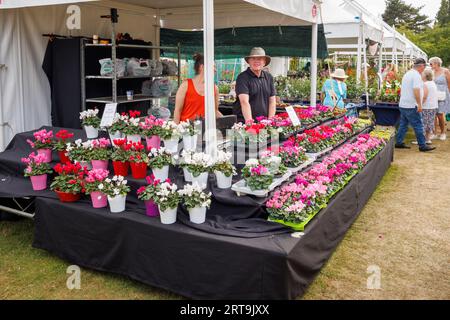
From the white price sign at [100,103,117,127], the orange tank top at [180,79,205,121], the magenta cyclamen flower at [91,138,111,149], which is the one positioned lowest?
the magenta cyclamen flower at [91,138,111,149]

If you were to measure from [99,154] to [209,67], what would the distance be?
1.14 metres

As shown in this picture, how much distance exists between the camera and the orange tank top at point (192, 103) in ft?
13.2

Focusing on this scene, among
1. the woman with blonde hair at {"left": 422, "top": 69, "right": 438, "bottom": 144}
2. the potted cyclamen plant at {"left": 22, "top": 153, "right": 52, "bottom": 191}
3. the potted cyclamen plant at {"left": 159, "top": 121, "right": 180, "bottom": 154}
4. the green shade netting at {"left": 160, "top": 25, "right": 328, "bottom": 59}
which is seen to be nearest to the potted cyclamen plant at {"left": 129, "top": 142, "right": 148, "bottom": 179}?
the potted cyclamen plant at {"left": 159, "top": 121, "right": 180, "bottom": 154}

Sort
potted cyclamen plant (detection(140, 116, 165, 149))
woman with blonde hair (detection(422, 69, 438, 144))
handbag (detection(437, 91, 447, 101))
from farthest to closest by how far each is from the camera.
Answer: handbag (detection(437, 91, 447, 101))
woman with blonde hair (detection(422, 69, 438, 144))
potted cyclamen plant (detection(140, 116, 165, 149))

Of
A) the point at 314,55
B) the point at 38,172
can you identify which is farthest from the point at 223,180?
the point at 314,55

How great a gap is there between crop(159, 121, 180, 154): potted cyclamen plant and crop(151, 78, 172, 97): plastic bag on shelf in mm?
2859

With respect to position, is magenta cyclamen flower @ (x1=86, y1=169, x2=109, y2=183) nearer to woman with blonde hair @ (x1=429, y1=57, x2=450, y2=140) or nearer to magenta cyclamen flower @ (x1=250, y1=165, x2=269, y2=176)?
magenta cyclamen flower @ (x1=250, y1=165, x2=269, y2=176)

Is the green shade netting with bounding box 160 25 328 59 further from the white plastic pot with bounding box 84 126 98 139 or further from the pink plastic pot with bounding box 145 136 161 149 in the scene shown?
the pink plastic pot with bounding box 145 136 161 149

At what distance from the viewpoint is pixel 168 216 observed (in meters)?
2.84

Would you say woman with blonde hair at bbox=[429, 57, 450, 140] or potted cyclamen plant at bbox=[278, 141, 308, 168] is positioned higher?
woman with blonde hair at bbox=[429, 57, 450, 140]

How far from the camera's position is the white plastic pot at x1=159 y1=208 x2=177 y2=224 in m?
2.82

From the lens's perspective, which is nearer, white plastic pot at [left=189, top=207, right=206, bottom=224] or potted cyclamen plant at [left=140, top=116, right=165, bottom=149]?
white plastic pot at [left=189, top=207, right=206, bottom=224]

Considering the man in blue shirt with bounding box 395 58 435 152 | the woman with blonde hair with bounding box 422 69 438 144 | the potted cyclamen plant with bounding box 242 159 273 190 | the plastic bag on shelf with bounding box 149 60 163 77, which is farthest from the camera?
the woman with blonde hair with bounding box 422 69 438 144

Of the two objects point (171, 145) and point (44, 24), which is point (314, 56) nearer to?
point (171, 145)
